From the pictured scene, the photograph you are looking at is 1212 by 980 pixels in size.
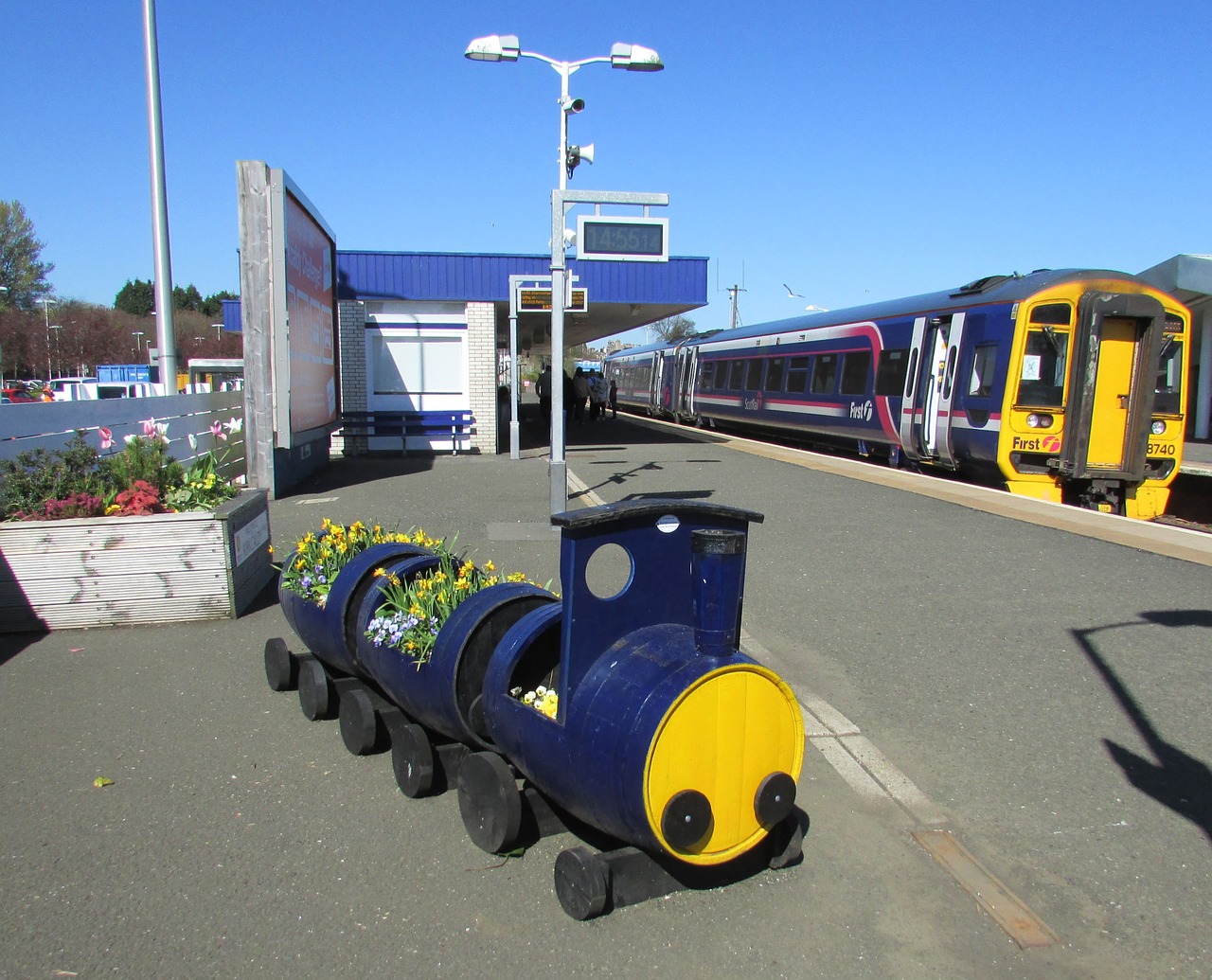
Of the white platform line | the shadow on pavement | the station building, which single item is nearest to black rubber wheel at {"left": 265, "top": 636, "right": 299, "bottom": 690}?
the white platform line

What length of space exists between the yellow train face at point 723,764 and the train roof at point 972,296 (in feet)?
36.6

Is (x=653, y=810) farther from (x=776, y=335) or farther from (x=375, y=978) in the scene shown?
(x=776, y=335)

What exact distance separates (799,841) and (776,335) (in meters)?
20.0

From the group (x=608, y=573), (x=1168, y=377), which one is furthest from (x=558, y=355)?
(x=1168, y=377)

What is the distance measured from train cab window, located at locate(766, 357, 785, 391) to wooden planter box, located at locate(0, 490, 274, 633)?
55.8 ft

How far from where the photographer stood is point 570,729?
293 centimetres

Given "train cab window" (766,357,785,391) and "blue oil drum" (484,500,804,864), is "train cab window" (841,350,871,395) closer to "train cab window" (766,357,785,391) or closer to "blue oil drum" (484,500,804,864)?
"train cab window" (766,357,785,391)

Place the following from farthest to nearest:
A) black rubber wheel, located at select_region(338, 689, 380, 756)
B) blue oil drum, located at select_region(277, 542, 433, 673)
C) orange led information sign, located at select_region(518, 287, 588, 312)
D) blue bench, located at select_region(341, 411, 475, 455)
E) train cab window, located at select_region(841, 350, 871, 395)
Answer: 1. blue bench, located at select_region(341, 411, 475, 455)
2. train cab window, located at select_region(841, 350, 871, 395)
3. orange led information sign, located at select_region(518, 287, 588, 312)
4. blue oil drum, located at select_region(277, 542, 433, 673)
5. black rubber wheel, located at select_region(338, 689, 380, 756)

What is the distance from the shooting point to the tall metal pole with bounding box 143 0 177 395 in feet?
40.1

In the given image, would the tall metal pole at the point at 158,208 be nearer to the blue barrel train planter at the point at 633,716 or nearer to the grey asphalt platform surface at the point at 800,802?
the grey asphalt platform surface at the point at 800,802

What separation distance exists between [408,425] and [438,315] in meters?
2.46

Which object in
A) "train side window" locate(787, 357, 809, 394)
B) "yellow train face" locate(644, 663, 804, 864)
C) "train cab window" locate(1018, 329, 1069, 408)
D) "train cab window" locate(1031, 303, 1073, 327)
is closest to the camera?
"yellow train face" locate(644, 663, 804, 864)

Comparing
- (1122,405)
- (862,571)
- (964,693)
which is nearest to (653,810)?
(964,693)

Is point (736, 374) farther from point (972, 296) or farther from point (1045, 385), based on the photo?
point (1045, 385)
